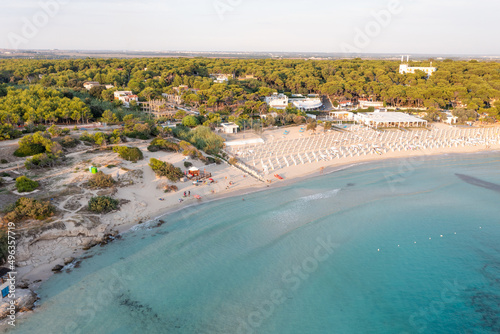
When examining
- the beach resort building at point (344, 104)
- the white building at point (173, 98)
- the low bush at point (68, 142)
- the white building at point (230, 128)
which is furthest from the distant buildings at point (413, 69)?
the low bush at point (68, 142)

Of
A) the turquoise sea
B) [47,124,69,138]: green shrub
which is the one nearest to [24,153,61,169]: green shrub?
[47,124,69,138]: green shrub

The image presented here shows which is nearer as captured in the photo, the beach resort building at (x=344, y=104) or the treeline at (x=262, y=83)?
the treeline at (x=262, y=83)

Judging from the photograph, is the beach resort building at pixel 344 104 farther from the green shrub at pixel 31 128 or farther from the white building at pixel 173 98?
the green shrub at pixel 31 128

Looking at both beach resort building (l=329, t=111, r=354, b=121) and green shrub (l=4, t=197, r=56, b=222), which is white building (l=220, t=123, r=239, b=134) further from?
green shrub (l=4, t=197, r=56, b=222)

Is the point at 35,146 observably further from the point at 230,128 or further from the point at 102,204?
the point at 230,128

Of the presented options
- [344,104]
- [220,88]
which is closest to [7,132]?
[220,88]

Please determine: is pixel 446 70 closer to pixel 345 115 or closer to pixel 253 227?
pixel 345 115
